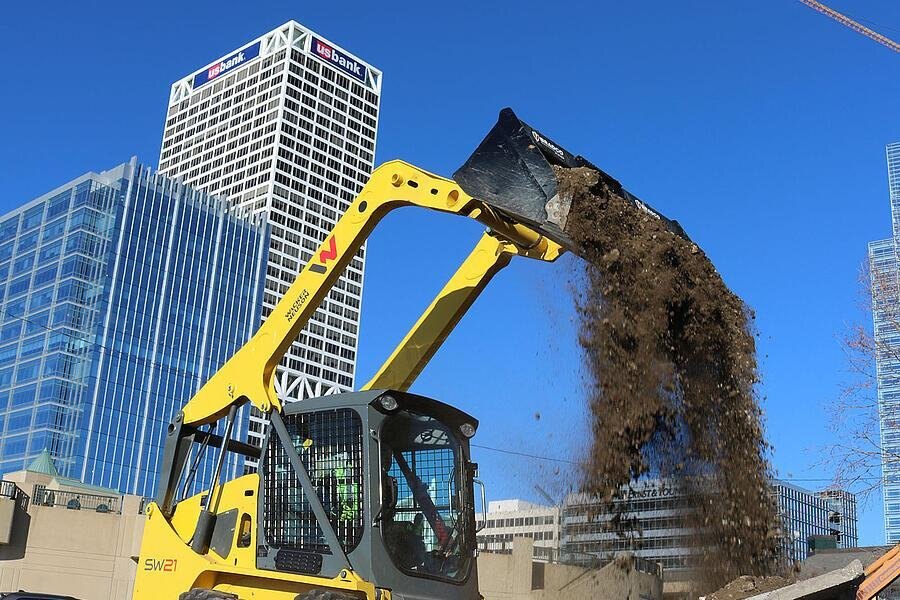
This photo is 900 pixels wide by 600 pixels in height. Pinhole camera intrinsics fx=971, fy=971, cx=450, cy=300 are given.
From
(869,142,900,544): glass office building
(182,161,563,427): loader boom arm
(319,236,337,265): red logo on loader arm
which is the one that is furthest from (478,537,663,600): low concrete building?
(869,142,900,544): glass office building

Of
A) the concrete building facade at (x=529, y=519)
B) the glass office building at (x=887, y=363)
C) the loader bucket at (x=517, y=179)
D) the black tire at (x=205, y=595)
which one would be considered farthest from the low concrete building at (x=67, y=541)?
the loader bucket at (x=517, y=179)

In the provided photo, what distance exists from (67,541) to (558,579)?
1232 centimetres

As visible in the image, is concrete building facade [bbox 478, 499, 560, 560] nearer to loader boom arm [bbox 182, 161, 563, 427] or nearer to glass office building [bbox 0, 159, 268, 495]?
loader boom arm [bbox 182, 161, 563, 427]

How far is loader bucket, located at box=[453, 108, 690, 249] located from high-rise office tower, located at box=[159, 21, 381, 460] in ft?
400

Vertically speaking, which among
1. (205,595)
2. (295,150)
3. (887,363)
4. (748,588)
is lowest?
(205,595)

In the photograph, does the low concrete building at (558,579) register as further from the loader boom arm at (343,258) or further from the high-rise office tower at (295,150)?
the high-rise office tower at (295,150)

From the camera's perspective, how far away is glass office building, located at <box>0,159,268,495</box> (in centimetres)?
9538

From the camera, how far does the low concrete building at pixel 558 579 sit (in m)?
11.6

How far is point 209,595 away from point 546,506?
6.18 metres

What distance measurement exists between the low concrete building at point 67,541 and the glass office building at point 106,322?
242 feet

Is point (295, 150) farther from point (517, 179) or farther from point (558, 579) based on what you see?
point (517, 179)

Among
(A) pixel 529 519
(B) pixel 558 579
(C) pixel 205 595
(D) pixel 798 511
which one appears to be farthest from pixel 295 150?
(C) pixel 205 595

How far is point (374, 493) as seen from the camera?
768 centimetres

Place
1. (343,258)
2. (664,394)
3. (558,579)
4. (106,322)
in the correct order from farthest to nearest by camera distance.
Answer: (106,322), (558,579), (664,394), (343,258)
